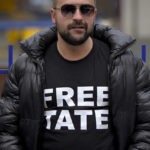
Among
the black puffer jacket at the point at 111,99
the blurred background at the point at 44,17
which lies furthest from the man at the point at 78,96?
the blurred background at the point at 44,17

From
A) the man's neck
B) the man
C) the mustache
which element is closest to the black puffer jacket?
the man

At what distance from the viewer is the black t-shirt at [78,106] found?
2.44 meters

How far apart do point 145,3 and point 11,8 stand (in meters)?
4.74

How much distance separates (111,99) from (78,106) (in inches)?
8.7

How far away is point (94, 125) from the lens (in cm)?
244

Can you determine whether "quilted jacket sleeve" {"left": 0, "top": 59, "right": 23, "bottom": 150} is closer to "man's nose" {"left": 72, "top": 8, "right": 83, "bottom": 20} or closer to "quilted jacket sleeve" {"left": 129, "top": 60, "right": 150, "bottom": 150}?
"man's nose" {"left": 72, "top": 8, "right": 83, "bottom": 20}

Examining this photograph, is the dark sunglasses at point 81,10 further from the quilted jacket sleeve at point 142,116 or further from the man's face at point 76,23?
the quilted jacket sleeve at point 142,116

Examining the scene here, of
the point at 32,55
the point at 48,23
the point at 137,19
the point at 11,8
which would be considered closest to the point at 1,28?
the point at 11,8

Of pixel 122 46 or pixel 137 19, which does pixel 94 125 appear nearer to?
pixel 122 46

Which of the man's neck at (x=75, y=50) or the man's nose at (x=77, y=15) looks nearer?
the man's nose at (x=77, y=15)

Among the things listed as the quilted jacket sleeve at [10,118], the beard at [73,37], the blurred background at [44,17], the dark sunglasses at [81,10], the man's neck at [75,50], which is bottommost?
the quilted jacket sleeve at [10,118]

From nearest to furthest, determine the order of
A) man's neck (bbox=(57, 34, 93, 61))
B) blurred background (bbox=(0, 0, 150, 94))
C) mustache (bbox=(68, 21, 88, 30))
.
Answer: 1. mustache (bbox=(68, 21, 88, 30))
2. man's neck (bbox=(57, 34, 93, 61))
3. blurred background (bbox=(0, 0, 150, 94))

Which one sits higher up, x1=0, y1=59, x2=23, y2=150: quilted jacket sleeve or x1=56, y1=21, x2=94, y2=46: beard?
x1=56, y1=21, x2=94, y2=46: beard

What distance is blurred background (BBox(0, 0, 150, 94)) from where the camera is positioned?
1254 cm
